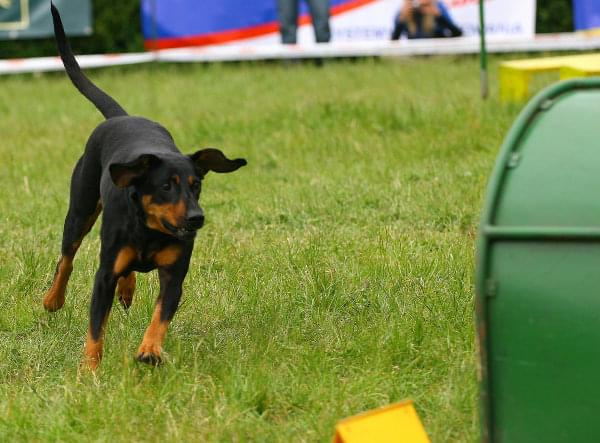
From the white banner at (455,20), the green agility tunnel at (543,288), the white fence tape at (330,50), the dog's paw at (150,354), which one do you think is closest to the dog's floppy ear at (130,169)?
the dog's paw at (150,354)

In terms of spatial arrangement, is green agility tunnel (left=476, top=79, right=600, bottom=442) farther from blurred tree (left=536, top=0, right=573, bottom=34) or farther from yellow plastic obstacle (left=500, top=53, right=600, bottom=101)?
blurred tree (left=536, top=0, right=573, bottom=34)

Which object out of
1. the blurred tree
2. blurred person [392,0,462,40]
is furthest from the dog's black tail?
the blurred tree

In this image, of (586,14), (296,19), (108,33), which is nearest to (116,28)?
(108,33)

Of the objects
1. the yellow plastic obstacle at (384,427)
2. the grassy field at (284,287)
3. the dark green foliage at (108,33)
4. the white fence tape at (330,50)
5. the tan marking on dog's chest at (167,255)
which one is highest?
the dark green foliage at (108,33)

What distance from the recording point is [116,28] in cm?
1561

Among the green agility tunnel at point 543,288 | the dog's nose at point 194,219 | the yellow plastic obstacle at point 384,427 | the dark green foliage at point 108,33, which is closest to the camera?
the green agility tunnel at point 543,288

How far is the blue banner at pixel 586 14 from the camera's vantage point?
14.8 meters

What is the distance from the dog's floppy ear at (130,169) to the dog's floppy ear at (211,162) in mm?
236

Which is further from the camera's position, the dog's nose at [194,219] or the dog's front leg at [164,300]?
the dog's front leg at [164,300]

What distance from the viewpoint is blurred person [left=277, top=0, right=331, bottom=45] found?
14.1m

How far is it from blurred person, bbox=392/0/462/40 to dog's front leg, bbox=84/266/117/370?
1083 centimetres

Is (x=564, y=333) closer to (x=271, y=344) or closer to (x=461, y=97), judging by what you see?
(x=271, y=344)

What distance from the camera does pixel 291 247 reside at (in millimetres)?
5586

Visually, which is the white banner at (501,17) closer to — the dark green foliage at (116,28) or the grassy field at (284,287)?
the dark green foliage at (116,28)
